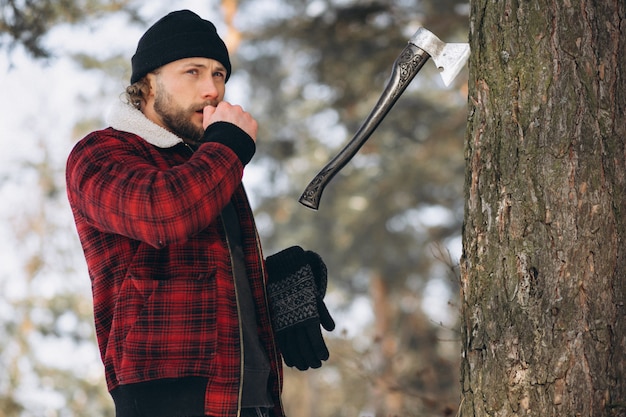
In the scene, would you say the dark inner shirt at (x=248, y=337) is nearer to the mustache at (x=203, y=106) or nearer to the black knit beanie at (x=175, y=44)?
the mustache at (x=203, y=106)

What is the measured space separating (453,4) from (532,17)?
303 inches

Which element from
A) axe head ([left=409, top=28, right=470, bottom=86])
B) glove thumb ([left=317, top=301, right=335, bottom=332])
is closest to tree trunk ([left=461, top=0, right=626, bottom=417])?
axe head ([left=409, top=28, right=470, bottom=86])

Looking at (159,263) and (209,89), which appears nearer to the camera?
(159,263)

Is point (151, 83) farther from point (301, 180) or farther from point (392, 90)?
point (301, 180)

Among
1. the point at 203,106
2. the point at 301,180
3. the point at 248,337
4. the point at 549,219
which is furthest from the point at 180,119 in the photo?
the point at 301,180

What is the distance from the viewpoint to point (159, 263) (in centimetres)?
268

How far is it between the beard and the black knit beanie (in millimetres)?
136

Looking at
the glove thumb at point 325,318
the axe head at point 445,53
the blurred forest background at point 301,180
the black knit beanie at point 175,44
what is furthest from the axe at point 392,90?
the blurred forest background at point 301,180

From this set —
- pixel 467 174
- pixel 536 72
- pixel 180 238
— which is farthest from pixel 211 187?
pixel 536 72

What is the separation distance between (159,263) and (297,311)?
1.86ft

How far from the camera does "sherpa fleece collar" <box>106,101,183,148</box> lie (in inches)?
114

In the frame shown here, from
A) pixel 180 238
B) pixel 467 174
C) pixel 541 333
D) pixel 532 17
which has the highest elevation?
pixel 532 17

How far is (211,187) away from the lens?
8.46 feet

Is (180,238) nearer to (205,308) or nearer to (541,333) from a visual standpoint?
(205,308)
